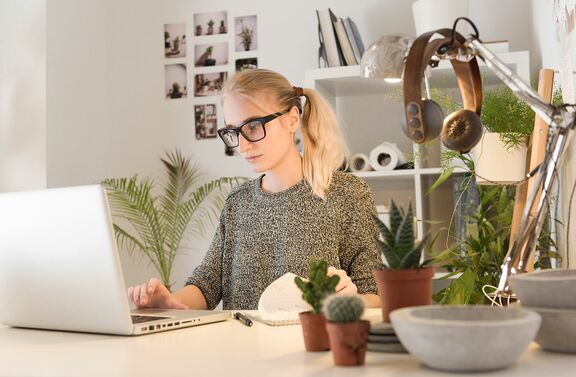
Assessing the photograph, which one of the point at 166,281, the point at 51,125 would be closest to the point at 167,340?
the point at 166,281

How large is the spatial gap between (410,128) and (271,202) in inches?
41.3

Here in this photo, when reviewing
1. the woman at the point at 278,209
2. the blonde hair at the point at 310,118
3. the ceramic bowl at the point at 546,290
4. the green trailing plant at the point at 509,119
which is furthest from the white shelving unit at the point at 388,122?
the ceramic bowl at the point at 546,290

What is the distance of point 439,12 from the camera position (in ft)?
10.1

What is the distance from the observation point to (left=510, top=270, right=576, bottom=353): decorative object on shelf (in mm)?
1001

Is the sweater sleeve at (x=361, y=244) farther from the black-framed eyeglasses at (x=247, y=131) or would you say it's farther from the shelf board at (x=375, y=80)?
the shelf board at (x=375, y=80)

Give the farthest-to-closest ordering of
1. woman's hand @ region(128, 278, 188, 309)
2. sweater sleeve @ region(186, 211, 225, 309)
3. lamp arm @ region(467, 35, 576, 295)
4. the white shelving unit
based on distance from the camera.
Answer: the white shelving unit → sweater sleeve @ region(186, 211, 225, 309) → woman's hand @ region(128, 278, 188, 309) → lamp arm @ region(467, 35, 576, 295)

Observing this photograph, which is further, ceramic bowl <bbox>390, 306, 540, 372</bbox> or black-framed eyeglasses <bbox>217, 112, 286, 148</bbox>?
black-framed eyeglasses <bbox>217, 112, 286, 148</bbox>

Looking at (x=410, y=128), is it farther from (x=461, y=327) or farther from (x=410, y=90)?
(x=461, y=327)

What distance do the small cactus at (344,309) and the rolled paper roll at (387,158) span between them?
233 centimetres

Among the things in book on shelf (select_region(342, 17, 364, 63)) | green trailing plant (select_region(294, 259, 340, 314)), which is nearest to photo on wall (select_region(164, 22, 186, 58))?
book on shelf (select_region(342, 17, 364, 63))

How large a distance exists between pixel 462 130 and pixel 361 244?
2.83 ft

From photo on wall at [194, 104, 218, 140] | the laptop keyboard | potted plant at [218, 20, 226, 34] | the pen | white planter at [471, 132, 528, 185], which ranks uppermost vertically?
potted plant at [218, 20, 226, 34]

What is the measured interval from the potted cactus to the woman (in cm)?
95

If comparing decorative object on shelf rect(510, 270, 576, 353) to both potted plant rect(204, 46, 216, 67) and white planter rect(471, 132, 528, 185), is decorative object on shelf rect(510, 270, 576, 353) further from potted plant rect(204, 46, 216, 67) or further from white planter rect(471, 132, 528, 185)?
potted plant rect(204, 46, 216, 67)
